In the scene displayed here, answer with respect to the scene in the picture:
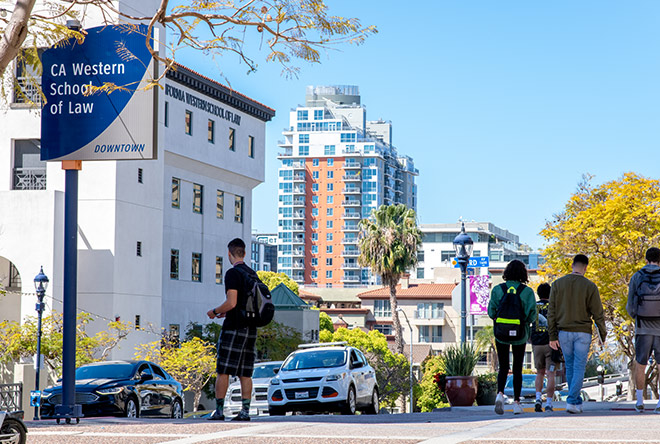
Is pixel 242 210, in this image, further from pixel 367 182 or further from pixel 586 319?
pixel 367 182

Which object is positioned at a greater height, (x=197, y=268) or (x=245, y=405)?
(x=197, y=268)

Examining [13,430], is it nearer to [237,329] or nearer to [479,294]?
[237,329]

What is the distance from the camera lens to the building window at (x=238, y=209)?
55312 mm

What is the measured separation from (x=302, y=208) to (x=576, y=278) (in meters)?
178

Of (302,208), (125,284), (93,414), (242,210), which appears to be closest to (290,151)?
(302,208)

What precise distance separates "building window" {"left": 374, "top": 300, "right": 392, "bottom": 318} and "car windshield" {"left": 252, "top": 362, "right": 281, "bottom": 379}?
98003 mm

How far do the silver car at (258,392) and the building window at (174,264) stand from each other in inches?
888

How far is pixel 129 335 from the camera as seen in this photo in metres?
40.6

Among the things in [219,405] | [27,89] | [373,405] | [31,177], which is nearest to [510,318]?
[219,405]

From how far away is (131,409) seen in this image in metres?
20.1

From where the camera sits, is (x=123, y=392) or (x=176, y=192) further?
(x=176, y=192)

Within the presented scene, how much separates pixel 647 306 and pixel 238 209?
43.6m

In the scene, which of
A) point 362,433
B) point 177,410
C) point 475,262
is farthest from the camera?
point 475,262

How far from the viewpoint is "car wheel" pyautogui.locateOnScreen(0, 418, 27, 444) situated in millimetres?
7949
